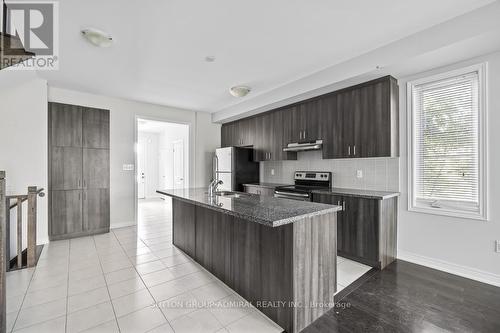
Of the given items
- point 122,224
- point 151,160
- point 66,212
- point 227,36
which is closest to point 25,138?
point 66,212

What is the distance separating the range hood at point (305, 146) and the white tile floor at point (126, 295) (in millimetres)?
1752

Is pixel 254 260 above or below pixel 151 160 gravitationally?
below

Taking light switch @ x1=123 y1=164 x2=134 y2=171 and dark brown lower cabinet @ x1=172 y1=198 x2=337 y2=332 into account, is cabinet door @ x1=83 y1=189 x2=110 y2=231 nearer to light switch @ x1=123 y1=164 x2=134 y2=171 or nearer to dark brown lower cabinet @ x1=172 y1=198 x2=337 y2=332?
light switch @ x1=123 y1=164 x2=134 y2=171

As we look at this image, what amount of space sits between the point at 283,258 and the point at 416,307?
1.38 metres

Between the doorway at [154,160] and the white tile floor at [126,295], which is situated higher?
the doorway at [154,160]

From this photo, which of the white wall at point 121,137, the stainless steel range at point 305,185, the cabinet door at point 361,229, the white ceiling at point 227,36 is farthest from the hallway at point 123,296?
the white ceiling at point 227,36

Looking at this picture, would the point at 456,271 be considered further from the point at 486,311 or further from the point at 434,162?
the point at 434,162

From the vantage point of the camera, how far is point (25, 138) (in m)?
3.51

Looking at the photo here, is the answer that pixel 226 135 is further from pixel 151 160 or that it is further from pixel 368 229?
pixel 151 160

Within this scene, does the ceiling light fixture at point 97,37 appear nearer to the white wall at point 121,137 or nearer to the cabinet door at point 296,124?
the white wall at point 121,137

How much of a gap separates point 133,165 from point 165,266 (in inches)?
108

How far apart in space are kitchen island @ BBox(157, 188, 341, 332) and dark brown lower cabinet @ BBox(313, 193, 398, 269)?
1088mm

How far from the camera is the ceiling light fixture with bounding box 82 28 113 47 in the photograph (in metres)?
2.37

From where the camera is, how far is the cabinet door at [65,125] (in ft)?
12.7
